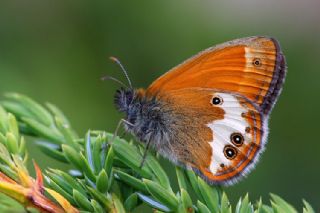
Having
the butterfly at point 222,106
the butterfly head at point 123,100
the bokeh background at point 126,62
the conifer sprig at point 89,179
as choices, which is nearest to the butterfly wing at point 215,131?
the butterfly at point 222,106

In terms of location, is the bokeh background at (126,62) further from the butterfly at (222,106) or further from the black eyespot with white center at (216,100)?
the black eyespot with white center at (216,100)

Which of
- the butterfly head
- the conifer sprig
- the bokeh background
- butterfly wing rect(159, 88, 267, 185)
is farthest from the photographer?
the bokeh background

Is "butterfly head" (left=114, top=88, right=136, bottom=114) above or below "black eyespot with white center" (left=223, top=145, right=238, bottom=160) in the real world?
above

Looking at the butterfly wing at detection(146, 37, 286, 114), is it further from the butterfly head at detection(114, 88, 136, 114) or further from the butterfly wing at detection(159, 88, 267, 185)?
the butterfly head at detection(114, 88, 136, 114)

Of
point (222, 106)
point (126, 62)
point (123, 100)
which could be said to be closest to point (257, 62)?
point (222, 106)

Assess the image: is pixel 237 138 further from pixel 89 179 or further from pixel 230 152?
pixel 89 179

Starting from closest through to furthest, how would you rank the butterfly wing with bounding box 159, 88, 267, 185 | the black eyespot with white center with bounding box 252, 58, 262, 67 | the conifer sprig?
the conifer sprig → the butterfly wing with bounding box 159, 88, 267, 185 → the black eyespot with white center with bounding box 252, 58, 262, 67

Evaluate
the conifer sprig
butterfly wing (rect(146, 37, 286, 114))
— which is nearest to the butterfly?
butterfly wing (rect(146, 37, 286, 114))
